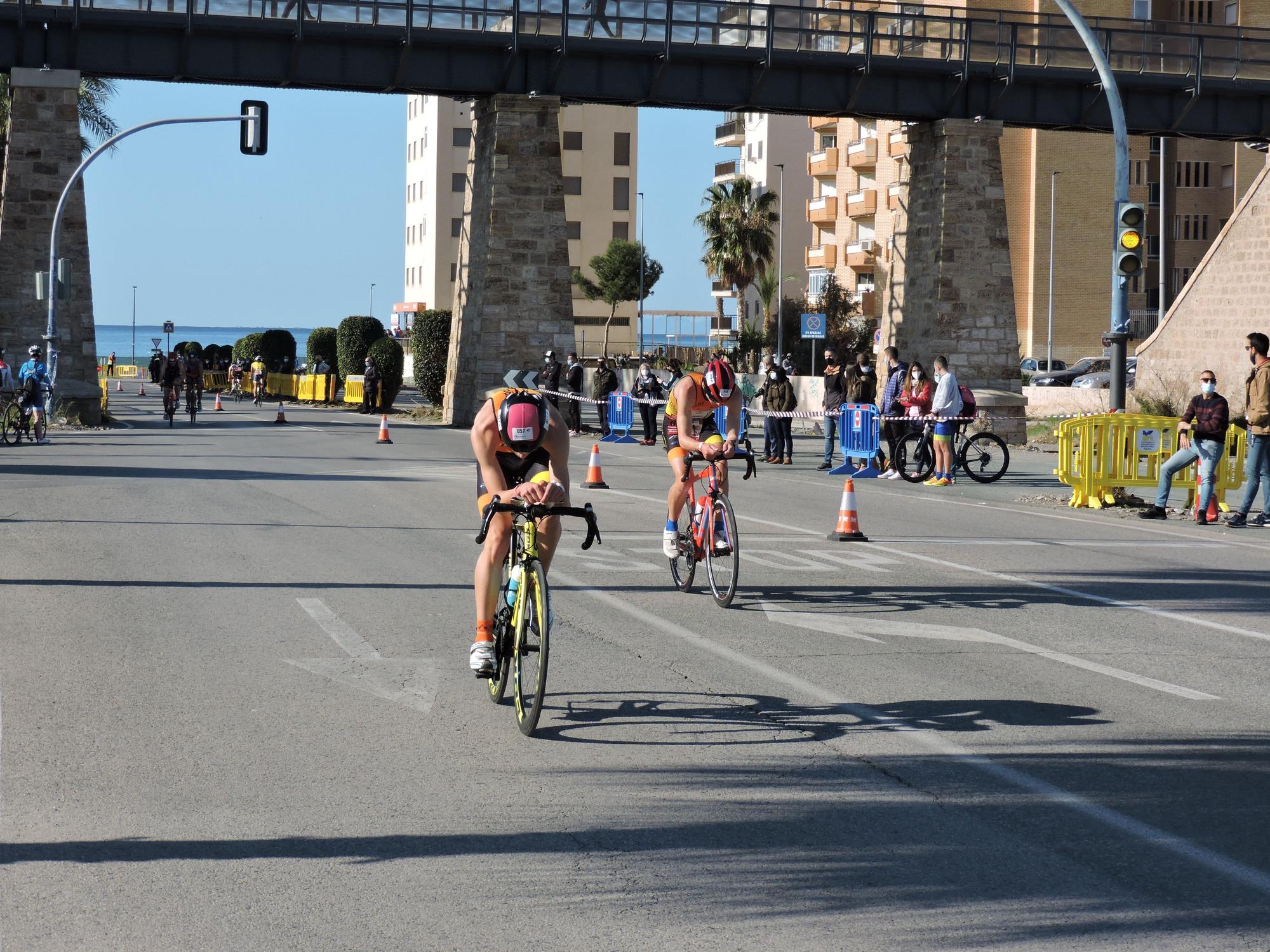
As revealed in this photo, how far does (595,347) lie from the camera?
109500 mm

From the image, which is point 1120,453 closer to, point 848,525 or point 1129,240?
point 1129,240

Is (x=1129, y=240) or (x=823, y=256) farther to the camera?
(x=823, y=256)

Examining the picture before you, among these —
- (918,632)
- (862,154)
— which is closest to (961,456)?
(918,632)

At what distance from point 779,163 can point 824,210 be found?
1297 cm

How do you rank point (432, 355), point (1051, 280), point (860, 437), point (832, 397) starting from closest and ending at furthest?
1. point (860, 437)
2. point (832, 397)
3. point (432, 355)
4. point (1051, 280)

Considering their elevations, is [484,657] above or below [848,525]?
below

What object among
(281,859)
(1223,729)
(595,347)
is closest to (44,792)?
(281,859)

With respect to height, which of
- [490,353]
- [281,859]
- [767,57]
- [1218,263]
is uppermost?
[767,57]

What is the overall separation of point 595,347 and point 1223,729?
103 metres

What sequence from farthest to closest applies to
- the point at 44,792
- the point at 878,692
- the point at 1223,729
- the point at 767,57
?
the point at 767,57
the point at 878,692
the point at 1223,729
the point at 44,792

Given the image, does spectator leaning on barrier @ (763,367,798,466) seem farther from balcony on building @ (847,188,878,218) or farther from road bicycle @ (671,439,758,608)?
balcony on building @ (847,188,878,218)

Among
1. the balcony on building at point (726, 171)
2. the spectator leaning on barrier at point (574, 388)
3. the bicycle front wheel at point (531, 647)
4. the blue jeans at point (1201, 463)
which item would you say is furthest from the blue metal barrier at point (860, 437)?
the balcony on building at point (726, 171)

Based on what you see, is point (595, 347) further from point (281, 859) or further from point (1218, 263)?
point (281, 859)

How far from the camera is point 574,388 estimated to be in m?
36.8
